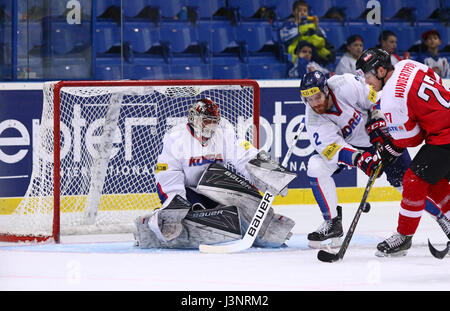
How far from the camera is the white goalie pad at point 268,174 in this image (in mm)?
4602

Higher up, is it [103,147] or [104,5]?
[104,5]

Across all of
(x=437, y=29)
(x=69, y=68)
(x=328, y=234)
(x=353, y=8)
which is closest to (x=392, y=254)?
(x=328, y=234)

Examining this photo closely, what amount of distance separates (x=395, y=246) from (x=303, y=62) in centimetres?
270

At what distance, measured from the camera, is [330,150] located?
4688 mm

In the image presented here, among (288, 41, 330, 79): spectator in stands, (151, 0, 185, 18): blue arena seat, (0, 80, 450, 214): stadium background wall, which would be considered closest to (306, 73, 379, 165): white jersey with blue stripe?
(0, 80, 450, 214): stadium background wall

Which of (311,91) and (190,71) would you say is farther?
(190,71)

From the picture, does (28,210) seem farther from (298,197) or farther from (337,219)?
(298,197)

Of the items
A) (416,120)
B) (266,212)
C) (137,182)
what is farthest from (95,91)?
(416,120)

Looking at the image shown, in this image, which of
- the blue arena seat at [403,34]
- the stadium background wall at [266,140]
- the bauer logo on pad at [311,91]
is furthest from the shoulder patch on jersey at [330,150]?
the blue arena seat at [403,34]

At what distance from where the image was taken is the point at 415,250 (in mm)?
4672

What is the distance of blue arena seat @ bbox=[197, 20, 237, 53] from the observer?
675 centimetres

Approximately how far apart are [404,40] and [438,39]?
0.92ft

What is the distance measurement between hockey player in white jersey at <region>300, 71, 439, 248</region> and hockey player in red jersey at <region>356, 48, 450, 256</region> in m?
0.42

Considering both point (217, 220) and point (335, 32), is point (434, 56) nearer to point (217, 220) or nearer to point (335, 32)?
point (335, 32)
